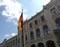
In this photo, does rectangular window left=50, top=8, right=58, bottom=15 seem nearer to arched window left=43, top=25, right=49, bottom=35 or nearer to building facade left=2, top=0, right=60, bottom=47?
building facade left=2, top=0, right=60, bottom=47

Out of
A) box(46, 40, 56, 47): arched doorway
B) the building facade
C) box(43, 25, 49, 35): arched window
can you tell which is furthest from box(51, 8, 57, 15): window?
box(46, 40, 56, 47): arched doorway

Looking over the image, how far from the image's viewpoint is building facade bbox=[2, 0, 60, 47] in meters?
22.6

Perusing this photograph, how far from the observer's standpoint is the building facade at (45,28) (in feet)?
74.2

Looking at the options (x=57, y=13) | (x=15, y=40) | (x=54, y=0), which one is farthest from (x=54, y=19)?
(x=15, y=40)

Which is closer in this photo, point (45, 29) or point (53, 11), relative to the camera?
point (53, 11)

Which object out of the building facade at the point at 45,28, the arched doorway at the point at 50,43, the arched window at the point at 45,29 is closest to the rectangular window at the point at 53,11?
the building facade at the point at 45,28

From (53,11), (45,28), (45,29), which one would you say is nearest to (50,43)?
(45,29)

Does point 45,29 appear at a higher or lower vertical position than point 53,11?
lower

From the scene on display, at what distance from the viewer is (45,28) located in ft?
83.4

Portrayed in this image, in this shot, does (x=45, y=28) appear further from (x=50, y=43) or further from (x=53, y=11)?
(x=53, y=11)

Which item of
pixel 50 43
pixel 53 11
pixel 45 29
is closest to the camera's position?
pixel 50 43

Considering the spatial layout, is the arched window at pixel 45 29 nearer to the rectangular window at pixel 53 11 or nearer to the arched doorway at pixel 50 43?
the arched doorway at pixel 50 43

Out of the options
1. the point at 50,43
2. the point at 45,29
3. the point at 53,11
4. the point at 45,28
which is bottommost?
the point at 50,43

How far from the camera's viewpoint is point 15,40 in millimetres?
38625
